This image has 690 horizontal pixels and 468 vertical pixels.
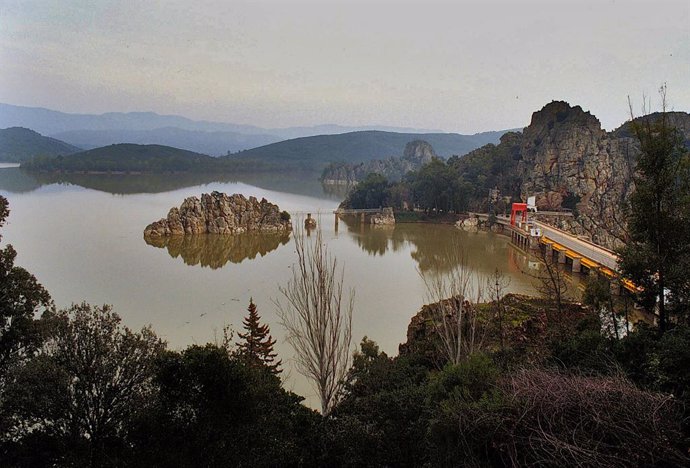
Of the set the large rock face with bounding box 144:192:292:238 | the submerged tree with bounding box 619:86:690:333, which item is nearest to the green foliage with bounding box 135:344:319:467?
the submerged tree with bounding box 619:86:690:333

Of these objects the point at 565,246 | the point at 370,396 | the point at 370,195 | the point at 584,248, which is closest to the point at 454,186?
the point at 370,195

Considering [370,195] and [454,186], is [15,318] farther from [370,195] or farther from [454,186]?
[370,195]

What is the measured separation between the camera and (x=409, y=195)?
40.1 metres

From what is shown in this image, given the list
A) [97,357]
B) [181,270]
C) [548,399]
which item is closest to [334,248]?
[181,270]

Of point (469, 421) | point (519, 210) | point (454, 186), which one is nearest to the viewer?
point (469, 421)

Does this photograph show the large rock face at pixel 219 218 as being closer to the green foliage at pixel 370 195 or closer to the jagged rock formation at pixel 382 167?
the green foliage at pixel 370 195

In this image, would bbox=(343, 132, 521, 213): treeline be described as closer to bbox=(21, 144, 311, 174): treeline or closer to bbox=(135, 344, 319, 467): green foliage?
bbox=(135, 344, 319, 467): green foliage

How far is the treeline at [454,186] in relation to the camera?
120 feet

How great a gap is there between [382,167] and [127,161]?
130 ft

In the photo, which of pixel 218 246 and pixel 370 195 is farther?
pixel 370 195

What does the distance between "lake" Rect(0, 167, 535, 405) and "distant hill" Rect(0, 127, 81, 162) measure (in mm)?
57483

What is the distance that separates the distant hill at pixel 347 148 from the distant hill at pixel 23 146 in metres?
33.7

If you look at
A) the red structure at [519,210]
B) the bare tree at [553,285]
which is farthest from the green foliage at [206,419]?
the red structure at [519,210]

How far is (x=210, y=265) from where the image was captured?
20875 millimetres
